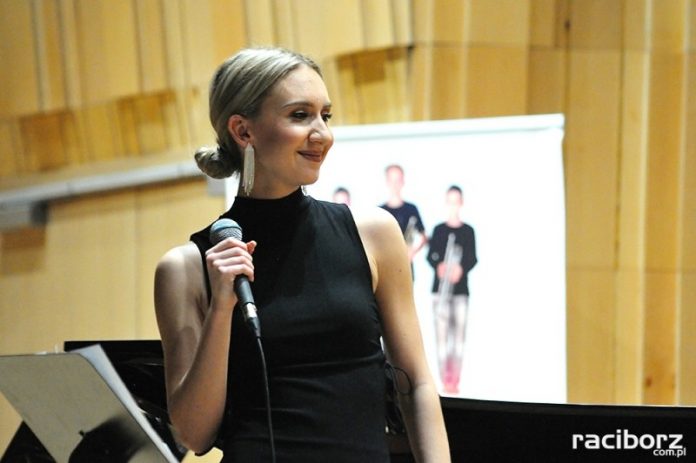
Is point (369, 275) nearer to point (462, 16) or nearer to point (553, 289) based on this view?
point (553, 289)

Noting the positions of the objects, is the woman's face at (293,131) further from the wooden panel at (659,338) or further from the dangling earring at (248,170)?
the wooden panel at (659,338)

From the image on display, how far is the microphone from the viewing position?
1.63 meters

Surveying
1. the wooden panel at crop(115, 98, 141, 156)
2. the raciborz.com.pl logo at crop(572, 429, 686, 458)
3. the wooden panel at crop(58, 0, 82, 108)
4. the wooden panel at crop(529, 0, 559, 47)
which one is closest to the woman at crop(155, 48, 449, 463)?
the raciborz.com.pl logo at crop(572, 429, 686, 458)

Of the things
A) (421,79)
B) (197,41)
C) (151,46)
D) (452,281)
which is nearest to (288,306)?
(452,281)

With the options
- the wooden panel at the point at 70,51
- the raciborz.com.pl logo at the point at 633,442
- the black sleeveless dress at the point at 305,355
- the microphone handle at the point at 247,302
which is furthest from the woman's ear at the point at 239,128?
the wooden panel at the point at 70,51

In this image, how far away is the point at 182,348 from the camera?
182 centimetres

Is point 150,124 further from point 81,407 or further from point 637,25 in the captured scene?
point 81,407

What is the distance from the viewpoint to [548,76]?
170 inches

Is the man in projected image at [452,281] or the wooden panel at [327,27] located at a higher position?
the wooden panel at [327,27]

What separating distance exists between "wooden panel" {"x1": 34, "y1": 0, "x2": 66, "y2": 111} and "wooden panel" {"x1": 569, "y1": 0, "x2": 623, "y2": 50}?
2394 mm

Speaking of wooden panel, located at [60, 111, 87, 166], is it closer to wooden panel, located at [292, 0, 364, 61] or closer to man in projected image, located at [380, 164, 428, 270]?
wooden panel, located at [292, 0, 364, 61]

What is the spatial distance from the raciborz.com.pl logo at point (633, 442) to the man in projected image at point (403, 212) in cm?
184

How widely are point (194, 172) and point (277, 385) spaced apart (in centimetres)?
306

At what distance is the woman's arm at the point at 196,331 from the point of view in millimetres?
1677
